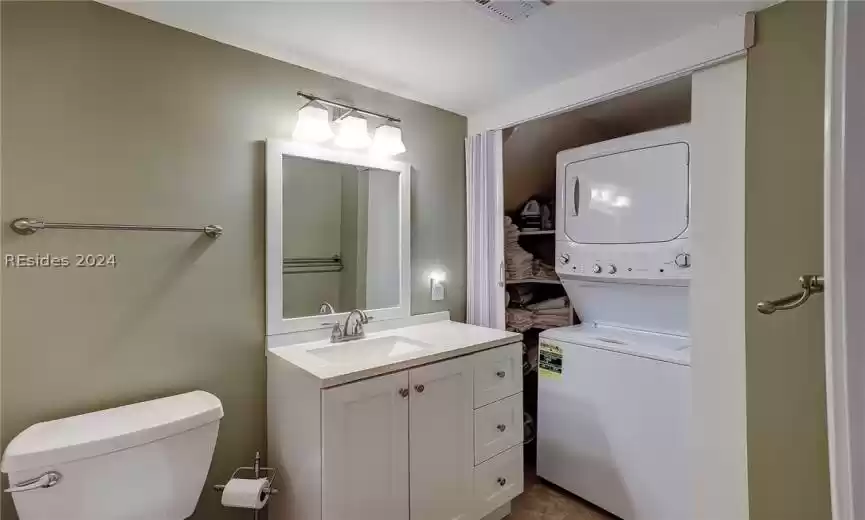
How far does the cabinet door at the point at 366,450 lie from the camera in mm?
1414

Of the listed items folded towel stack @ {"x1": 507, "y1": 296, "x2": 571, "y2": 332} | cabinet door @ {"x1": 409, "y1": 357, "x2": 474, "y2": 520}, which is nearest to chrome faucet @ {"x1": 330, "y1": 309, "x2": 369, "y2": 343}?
cabinet door @ {"x1": 409, "y1": 357, "x2": 474, "y2": 520}

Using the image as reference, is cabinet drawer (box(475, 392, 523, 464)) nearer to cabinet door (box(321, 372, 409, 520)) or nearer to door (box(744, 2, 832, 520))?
cabinet door (box(321, 372, 409, 520))

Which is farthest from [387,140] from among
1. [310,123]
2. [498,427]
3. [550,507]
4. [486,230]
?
[550,507]

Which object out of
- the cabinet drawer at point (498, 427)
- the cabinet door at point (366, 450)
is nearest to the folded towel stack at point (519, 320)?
the cabinet drawer at point (498, 427)

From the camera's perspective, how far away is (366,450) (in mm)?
1510

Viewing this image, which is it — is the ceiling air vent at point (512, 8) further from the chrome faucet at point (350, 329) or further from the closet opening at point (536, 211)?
the chrome faucet at point (350, 329)

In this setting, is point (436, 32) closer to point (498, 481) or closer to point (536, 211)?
point (536, 211)

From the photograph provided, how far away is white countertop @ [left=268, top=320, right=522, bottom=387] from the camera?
4.89 feet

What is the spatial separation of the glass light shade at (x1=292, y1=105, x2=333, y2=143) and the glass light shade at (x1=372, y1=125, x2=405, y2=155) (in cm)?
30

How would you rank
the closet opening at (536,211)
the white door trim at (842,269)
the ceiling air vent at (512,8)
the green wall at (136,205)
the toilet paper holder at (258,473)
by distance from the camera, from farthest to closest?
the closet opening at (536,211), the toilet paper holder at (258,473), the ceiling air vent at (512,8), the green wall at (136,205), the white door trim at (842,269)

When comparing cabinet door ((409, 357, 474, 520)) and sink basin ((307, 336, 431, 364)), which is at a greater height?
sink basin ((307, 336, 431, 364))

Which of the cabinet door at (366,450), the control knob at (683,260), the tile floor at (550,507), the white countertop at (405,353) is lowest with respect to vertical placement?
the tile floor at (550,507)

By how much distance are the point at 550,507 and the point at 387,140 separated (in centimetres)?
204

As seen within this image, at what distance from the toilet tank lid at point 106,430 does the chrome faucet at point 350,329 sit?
0.56 metres
